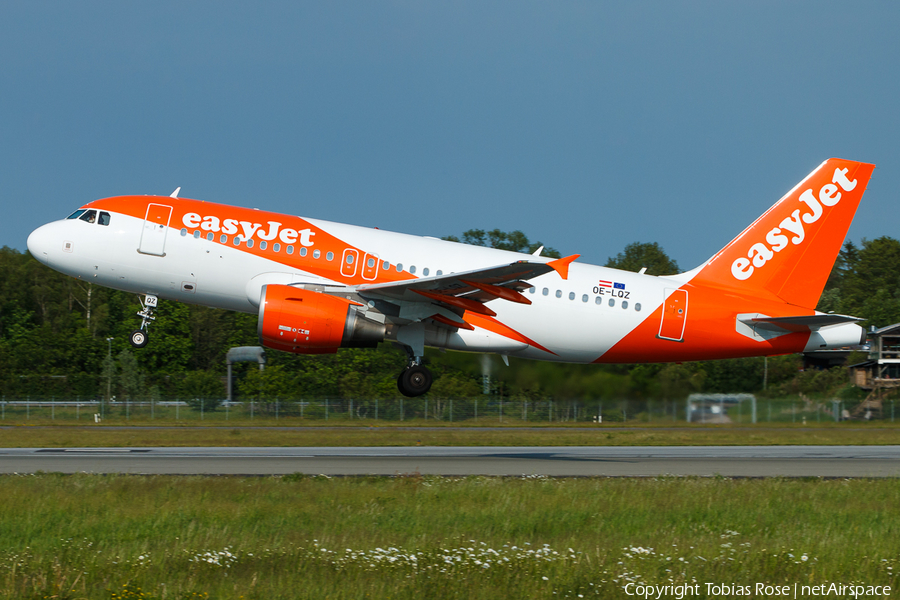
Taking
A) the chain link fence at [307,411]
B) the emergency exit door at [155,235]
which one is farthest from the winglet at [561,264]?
the chain link fence at [307,411]

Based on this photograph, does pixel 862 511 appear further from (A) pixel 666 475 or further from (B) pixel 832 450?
(B) pixel 832 450

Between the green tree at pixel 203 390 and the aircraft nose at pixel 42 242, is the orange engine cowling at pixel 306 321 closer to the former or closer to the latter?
the aircraft nose at pixel 42 242

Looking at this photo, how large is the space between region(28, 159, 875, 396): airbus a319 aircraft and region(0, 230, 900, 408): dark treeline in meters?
2.68

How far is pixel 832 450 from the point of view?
102 feet

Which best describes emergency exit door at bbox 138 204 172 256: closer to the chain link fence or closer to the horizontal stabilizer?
the horizontal stabilizer

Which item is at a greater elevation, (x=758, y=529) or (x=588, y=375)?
(x=588, y=375)

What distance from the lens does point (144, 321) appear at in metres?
22.9

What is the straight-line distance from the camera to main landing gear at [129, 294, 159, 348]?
74.3ft

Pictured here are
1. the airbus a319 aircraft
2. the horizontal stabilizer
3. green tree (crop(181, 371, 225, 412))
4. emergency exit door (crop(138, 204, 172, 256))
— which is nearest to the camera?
the airbus a319 aircraft

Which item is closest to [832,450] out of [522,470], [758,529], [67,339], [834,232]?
[834,232]

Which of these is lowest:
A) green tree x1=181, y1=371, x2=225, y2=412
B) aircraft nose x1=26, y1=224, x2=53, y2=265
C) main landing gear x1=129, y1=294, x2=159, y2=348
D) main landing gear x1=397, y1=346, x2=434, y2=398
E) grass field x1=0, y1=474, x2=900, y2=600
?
grass field x1=0, y1=474, x2=900, y2=600

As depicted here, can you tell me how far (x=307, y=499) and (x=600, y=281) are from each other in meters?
12.1

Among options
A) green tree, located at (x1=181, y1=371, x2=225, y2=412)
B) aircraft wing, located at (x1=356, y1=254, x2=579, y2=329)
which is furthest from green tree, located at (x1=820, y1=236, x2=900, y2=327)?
aircraft wing, located at (x1=356, y1=254, x2=579, y2=329)

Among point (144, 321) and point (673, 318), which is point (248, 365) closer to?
point (144, 321)
